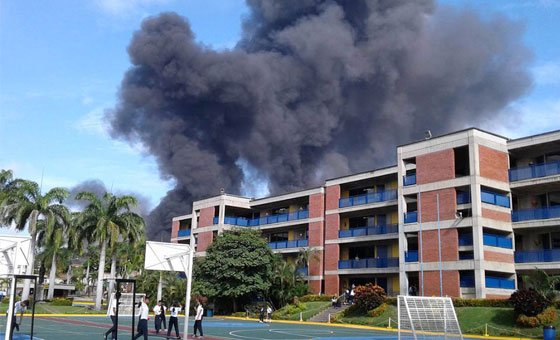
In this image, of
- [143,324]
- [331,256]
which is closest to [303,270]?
[331,256]

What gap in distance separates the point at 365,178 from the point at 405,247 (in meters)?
9.77

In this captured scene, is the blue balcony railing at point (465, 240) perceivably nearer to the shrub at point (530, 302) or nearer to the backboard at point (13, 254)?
the shrub at point (530, 302)

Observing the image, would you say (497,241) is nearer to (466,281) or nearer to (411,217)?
(466,281)

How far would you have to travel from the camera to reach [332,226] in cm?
5381

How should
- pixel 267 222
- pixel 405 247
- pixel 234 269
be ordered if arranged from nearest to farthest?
pixel 405 247
pixel 234 269
pixel 267 222

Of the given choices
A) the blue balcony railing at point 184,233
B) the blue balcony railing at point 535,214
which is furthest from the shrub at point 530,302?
the blue balcony railing at point 184,233

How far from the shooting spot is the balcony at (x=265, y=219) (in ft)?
193

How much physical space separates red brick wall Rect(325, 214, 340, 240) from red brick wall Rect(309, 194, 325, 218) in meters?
2.00

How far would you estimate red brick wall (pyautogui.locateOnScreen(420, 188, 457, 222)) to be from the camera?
135 feet

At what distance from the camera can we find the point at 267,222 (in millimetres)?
62781

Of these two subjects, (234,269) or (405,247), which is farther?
(234,269)

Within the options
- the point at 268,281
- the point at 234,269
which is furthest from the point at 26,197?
the point at 268,281

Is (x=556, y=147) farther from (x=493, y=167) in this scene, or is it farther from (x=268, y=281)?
(x=268, y=281)

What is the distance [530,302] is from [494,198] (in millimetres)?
11631
